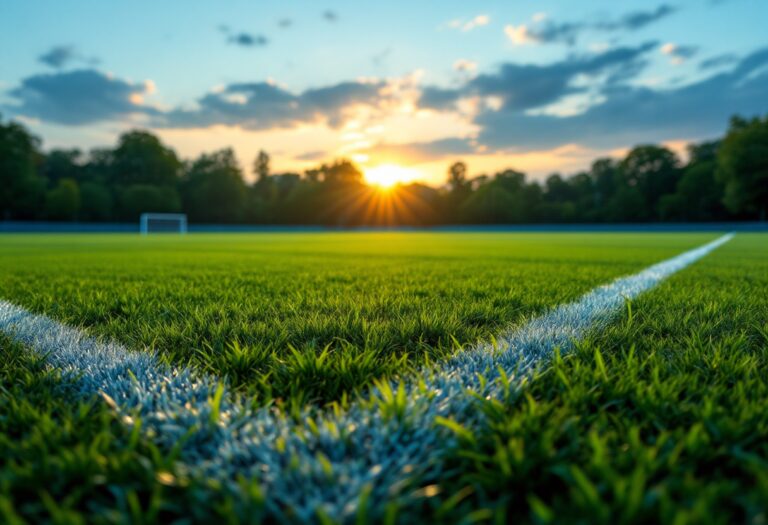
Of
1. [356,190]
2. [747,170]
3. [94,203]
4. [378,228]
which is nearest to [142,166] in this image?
[94,203]

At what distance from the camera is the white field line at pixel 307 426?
922 millimetres

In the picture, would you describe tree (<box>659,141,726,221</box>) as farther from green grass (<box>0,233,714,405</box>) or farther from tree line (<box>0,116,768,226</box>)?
green grass (<box>0,233,714,405</box>)

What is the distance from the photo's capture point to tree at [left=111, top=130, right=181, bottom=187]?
204 feet

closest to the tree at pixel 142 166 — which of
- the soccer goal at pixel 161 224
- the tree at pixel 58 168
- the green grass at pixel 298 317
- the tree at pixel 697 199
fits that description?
the tree at pixel 58 168

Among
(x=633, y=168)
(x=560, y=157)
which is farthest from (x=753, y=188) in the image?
(x=560, y=157)

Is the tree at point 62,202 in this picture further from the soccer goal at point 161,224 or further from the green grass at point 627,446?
the green grass at point 627,446

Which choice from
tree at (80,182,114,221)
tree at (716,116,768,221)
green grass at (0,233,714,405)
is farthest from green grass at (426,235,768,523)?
tree at (80,182,114,221)

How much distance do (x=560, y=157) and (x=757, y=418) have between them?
71.5 m

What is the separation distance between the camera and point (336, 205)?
211 ft

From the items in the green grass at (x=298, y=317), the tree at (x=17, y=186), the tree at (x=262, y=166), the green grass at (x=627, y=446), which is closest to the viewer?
Answer: the green grass at (x=627, y=446)

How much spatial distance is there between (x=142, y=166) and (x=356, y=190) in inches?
1122

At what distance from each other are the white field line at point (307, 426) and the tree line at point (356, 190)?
57.1m

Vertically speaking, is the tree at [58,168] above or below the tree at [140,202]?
above

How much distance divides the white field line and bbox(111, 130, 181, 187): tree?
2666 inches
